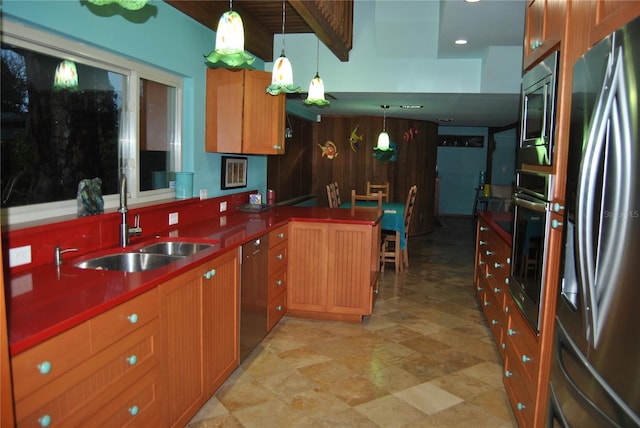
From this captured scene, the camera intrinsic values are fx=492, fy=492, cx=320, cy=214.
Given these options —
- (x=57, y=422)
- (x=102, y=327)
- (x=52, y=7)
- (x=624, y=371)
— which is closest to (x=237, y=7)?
(x=52, y=7)

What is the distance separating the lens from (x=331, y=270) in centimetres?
420

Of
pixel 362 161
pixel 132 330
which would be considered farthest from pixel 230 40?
pixel 362 161

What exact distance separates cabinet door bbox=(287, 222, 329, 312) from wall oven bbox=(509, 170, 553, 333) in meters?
1.80

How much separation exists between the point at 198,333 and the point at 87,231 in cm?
80

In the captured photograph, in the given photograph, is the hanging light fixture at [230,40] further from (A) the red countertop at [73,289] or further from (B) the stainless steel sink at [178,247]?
(B) the stainless steel sink at [178,247]

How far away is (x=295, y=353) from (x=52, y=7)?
2555 millimetres

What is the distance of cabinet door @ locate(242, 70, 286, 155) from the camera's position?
163 inches

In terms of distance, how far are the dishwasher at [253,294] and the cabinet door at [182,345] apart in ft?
2.07

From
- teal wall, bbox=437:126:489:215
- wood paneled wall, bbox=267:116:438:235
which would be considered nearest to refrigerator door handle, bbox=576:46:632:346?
wood paneled wall, bbox=267:116:438:235

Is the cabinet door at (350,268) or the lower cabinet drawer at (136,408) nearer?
the lower cabinet drawer at (136,408)

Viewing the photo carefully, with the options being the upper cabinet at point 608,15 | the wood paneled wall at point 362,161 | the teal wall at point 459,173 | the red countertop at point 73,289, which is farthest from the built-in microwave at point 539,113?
the teal wall at point 459,173

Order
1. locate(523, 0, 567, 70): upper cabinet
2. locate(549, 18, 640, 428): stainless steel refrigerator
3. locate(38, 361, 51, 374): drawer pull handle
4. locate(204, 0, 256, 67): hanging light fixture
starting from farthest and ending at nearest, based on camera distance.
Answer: locate(204, 0, 256, 67): hanging light fixture → locate(523, 0, 567, 70): upper cabinet → locate(38, 361, 51, 374): drawer pull handle → locate(549, 18, 640, 428): stainless steel refrigerator

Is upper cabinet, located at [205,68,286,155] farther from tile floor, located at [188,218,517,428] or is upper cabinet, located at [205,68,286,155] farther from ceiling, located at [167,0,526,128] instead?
tile floor, located at [188,218,517,428]

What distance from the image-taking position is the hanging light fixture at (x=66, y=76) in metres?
2.64
